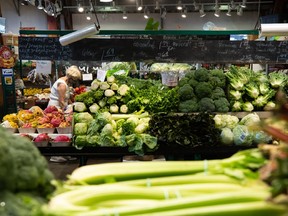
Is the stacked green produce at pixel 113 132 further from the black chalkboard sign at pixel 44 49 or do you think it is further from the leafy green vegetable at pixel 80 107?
the black chalkboard sign at pixel 44 49

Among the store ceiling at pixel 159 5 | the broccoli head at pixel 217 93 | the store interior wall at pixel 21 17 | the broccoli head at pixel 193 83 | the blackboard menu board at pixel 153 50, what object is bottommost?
the broccoli head at pixel 217 93

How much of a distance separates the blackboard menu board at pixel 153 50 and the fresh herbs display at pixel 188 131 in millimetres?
1036

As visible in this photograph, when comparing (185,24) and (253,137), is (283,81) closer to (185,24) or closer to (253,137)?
(253,137)

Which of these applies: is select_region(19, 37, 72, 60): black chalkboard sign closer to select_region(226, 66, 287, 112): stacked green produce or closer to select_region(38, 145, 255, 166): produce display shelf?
select_region(38, 145, 255, 166): produce display shelf

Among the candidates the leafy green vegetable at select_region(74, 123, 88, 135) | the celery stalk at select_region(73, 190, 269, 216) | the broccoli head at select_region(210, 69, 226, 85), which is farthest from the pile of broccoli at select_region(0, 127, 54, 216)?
the broccoli head at select_region(210, 69, 226, 85)

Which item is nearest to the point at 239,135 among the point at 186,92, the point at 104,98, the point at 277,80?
the point at 186,92

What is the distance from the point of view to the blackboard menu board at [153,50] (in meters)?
4.55

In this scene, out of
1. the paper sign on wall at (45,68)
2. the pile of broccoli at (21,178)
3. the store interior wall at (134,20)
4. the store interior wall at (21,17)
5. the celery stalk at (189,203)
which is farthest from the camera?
the store interior wall at (134,20)

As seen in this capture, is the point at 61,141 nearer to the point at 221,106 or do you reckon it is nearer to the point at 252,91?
the point at 221,106

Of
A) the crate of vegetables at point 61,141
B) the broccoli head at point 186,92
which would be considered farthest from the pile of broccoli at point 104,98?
the broccoli head at point 186,92

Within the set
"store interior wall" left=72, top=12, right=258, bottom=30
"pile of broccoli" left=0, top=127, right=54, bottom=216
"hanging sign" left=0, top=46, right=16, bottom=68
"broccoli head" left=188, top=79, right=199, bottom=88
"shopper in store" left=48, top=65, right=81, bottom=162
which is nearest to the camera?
"pile of broccoli" left=0, top=127, right=54, bottom=216

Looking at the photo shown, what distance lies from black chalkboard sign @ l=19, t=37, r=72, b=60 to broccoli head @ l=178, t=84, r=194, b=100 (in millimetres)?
1567

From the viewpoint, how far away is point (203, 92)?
437 cm

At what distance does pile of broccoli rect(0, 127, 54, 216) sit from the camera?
4.42 ft
